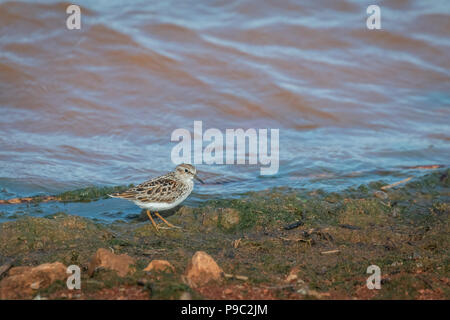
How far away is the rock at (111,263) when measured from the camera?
14.6ft

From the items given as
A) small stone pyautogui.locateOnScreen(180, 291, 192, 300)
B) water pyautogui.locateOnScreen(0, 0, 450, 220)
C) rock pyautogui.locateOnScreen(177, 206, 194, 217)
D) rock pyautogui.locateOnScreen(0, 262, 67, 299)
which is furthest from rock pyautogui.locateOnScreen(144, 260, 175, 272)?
water pyautogui.locateOnScreen(0, 0, 450, 220)

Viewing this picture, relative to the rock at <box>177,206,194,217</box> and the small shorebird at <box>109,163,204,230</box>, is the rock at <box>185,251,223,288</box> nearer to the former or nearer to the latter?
the small shorebird at <box>109,163,204,230</box>

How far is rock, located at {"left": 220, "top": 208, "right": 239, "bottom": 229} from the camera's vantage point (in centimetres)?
664

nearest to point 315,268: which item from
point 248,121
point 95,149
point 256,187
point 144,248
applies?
point 144,248

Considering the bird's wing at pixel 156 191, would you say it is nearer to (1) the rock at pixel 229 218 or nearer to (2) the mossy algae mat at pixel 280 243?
(2) the mossy algae mat at pixel 280 243

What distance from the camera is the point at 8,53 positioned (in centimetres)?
1275

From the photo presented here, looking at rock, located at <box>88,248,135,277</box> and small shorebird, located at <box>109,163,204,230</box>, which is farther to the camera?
small shorebird, located at <box>109,163,204,230</box>

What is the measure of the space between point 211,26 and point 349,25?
12.7 ft

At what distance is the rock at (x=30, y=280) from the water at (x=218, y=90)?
282cm

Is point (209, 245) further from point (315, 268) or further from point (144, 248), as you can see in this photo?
point (315, 268)

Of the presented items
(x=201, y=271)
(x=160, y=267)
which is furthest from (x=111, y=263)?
(x=201, y=271)

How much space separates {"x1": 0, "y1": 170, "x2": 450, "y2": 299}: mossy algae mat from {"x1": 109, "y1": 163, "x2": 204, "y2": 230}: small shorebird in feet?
0.72

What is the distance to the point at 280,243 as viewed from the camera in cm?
588

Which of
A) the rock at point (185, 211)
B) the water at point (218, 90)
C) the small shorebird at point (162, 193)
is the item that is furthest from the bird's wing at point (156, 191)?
the water at point (218, 90)
